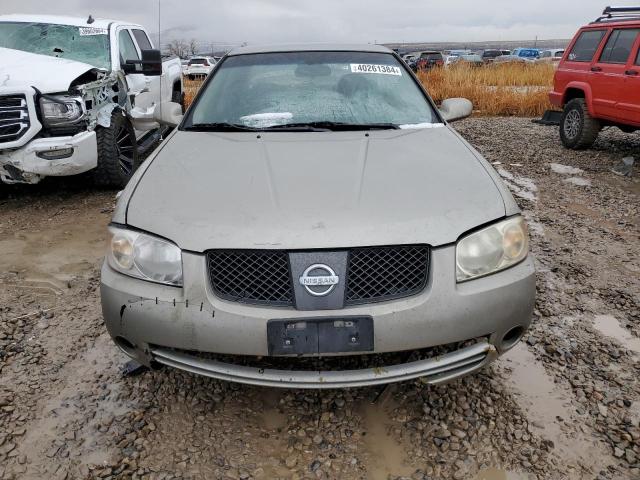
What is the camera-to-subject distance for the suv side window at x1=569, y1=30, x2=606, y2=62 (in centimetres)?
720

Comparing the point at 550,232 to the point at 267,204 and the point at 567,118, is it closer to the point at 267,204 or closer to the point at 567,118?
the point at 267,204

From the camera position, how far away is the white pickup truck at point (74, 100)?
14.3 feet

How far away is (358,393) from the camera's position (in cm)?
225

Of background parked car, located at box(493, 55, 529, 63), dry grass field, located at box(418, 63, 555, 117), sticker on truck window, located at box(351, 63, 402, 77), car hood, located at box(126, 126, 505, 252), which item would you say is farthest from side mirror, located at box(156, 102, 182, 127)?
background parked car, located at box(493, 55, 529, 63)

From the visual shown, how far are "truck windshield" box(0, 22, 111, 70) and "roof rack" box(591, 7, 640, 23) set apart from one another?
6.51m

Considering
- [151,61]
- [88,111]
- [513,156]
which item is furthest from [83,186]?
[513,156]

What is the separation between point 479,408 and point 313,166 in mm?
1227

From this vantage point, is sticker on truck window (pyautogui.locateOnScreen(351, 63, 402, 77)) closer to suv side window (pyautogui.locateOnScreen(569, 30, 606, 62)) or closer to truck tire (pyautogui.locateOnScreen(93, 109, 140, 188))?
truck tire (pyautogui.locateOnScreen(93, 109, 140, 188))

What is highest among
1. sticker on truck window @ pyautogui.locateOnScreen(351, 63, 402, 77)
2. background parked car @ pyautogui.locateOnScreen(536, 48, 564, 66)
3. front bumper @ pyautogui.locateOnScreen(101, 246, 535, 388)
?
sticker on truck window @ pyautogui.locateOnScreen(351, 63, 402, 77)

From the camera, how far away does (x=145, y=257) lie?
1.88 meters

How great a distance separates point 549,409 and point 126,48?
19.3 ft

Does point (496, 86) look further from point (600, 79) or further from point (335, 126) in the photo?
point (335, 126)

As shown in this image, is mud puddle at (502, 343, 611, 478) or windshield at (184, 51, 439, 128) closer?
mud puddle at (502, 343, 611, 478)

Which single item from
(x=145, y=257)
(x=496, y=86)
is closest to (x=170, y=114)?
(x=145, y=257)
